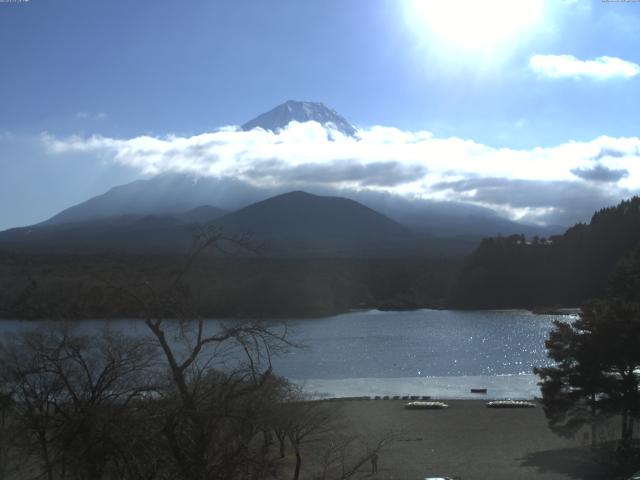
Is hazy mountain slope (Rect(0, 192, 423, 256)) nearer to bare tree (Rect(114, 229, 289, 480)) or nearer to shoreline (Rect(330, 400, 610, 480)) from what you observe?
shoreline (Rect(330, 400, 610, 480))

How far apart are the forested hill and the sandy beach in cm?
5651

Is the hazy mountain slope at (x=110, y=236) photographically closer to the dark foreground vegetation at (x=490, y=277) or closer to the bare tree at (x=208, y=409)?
the dark foreground vegetation at (x=490, y=277)

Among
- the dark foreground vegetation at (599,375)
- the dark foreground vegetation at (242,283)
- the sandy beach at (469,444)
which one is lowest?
the sandy beach at (469,444)

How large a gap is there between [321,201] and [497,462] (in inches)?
6139

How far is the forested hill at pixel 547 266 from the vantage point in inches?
3020

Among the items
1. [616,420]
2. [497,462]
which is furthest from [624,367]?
[497,462]

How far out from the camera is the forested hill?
7672 cm

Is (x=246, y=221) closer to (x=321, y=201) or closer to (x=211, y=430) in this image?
(x=321, y=201)

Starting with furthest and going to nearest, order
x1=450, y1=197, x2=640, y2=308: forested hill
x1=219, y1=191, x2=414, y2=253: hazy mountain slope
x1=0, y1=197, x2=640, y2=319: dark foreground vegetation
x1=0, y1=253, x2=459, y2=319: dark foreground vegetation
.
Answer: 1. x1=219, y1=191, x2=414, y2=253: hazy mountain slope
2. x1=450, y1=197, x2=640, y2=308: forested hill
3. x1=0, y1=197, x2=640, y2=319: dark foreground vegetation
4. x1=0, y1=253, x2=459, y2=319: dark foreground vegetation

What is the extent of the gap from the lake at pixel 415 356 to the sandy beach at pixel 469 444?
293 cm

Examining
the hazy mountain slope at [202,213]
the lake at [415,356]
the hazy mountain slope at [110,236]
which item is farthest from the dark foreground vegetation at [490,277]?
the hazy mountain slope at [202,213]

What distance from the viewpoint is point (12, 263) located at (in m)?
32.2

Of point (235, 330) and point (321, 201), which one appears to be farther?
point (321, 201)

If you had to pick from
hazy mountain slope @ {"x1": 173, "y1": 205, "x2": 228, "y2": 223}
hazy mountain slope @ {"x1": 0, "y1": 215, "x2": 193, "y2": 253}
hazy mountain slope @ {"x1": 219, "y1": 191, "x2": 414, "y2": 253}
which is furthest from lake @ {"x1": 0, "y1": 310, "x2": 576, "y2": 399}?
hazy mountain slope @ {"x1": 173, "y1": 205, "x2": 228, "y2": 223}
